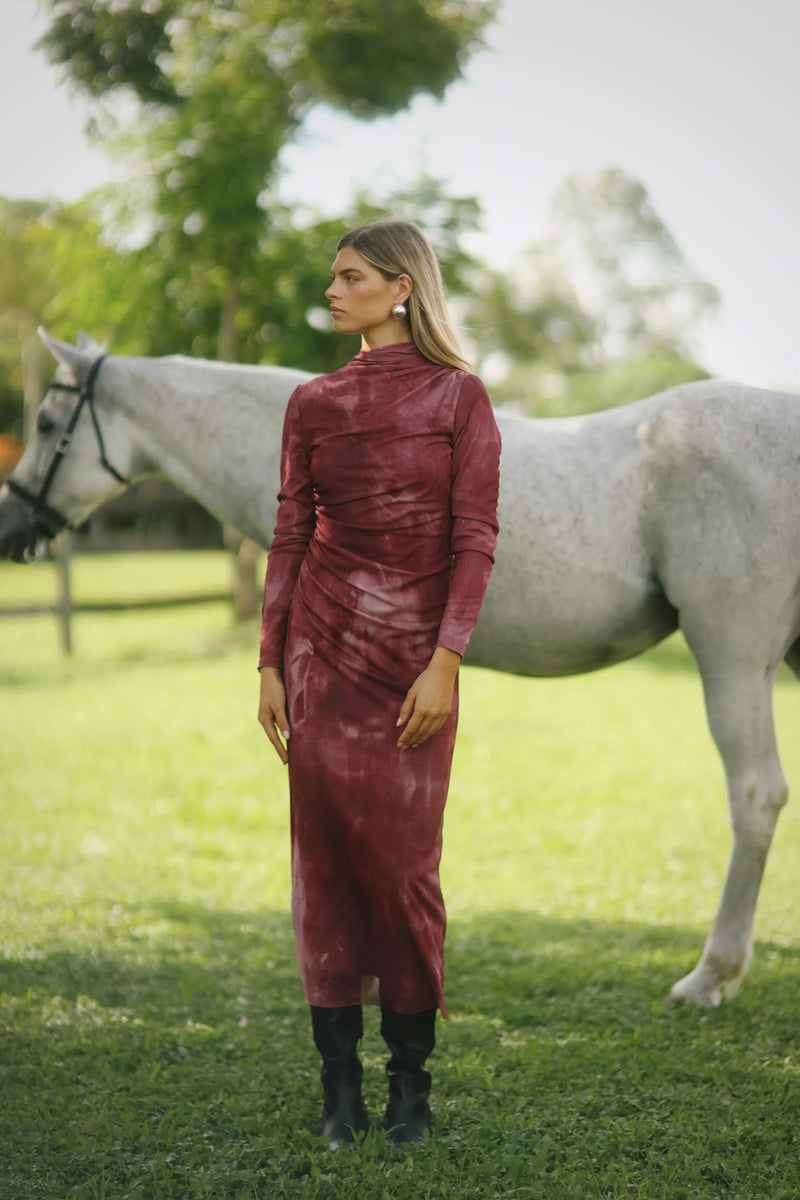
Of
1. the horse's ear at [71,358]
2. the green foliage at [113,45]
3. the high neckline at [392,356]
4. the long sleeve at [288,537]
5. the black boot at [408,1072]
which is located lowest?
the black boot at [408,1072]

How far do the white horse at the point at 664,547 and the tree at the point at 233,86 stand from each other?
8702 mm

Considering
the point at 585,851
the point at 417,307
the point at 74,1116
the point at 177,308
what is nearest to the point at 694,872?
the point at 585,851

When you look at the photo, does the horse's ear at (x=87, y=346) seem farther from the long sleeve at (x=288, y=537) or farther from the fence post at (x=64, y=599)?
the fence post at (x=64, y=599)

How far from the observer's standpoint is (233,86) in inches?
462

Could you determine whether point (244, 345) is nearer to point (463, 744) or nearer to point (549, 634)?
point (463, 744)

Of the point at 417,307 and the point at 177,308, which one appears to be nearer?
the point at 417,307

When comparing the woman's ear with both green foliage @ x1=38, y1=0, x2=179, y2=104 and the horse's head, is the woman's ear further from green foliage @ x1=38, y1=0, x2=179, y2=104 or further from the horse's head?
green foliage @ x1=38, y1=0, x2=179, y2=104

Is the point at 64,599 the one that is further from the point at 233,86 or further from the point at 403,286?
the point at 403,286

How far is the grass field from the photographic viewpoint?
242cm

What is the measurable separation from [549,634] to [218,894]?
2476 millimetres

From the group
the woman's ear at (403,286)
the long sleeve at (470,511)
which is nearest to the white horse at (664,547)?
the long sleeve at (470,511)

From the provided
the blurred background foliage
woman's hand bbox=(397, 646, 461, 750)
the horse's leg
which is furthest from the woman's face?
the blurred background foliage

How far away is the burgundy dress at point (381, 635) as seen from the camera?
231 centimetres

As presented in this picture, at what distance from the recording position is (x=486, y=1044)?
3.13m
